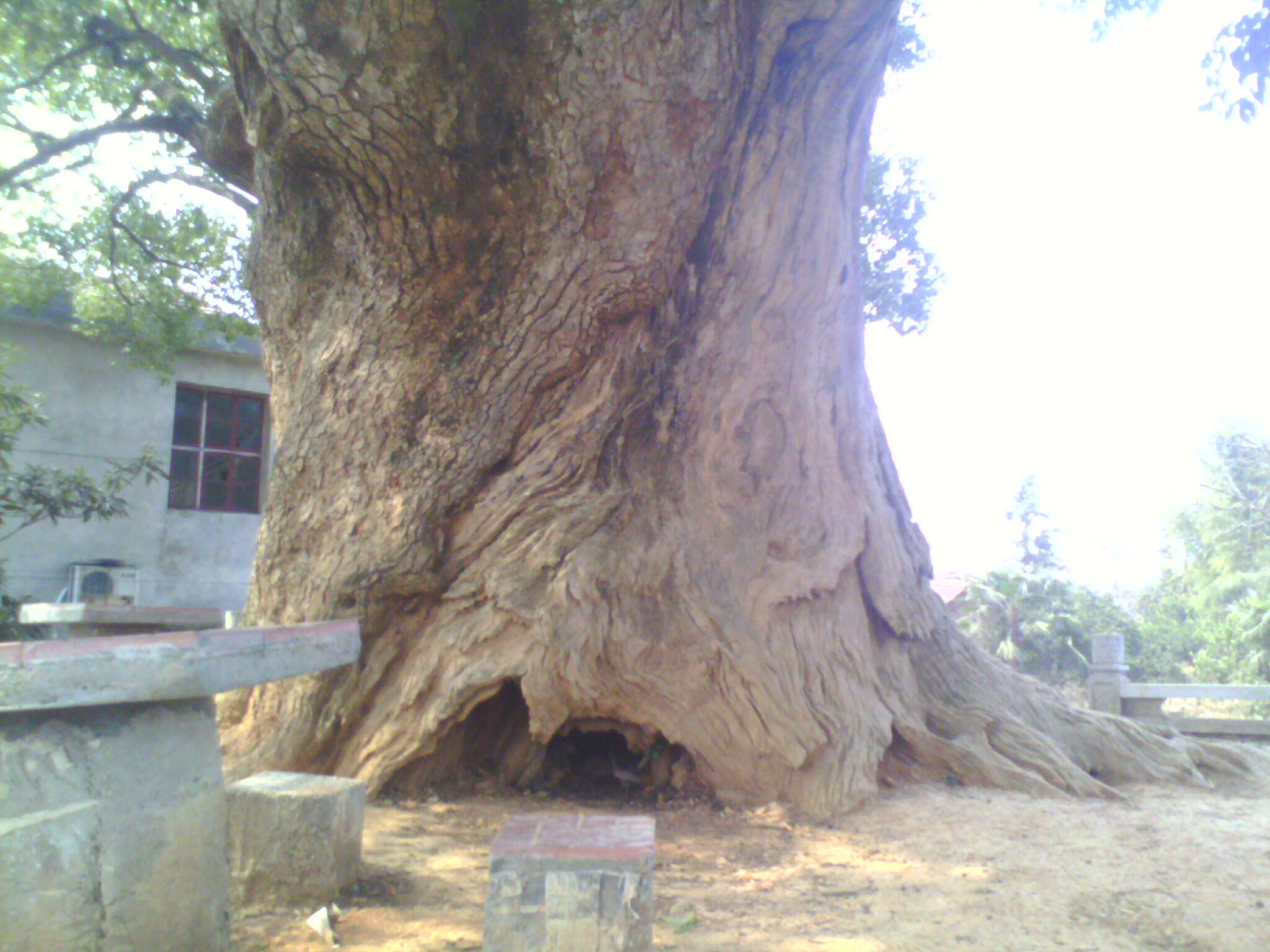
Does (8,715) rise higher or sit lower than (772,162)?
lower

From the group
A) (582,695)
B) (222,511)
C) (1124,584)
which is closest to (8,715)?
(582,695)

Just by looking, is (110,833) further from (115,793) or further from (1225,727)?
(1225,727)

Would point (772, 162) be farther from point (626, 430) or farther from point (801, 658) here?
point (801, 658)

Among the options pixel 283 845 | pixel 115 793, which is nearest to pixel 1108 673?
Answer: pixel 283 845

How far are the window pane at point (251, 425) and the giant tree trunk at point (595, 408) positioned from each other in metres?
7.34

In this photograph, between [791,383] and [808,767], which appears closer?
[808,767]

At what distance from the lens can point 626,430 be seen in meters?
5.39

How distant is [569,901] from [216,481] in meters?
11.1

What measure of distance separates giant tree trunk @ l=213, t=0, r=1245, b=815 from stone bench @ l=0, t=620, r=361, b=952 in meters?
2.39

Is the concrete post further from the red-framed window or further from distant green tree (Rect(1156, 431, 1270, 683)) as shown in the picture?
distant green tree (Rect(1156, 431, 1270, 683))

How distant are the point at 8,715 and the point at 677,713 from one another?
342 centimetres

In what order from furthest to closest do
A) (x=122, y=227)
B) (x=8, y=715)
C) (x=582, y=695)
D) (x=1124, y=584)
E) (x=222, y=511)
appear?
(x=1124, y=584), (x=222, y=511), (x=122, y=227), (x=582, y=695), (x=8, y=715)

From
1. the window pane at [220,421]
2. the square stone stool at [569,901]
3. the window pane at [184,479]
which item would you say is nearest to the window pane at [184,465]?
the window pane at [184,479]

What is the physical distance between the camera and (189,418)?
12.2 m
